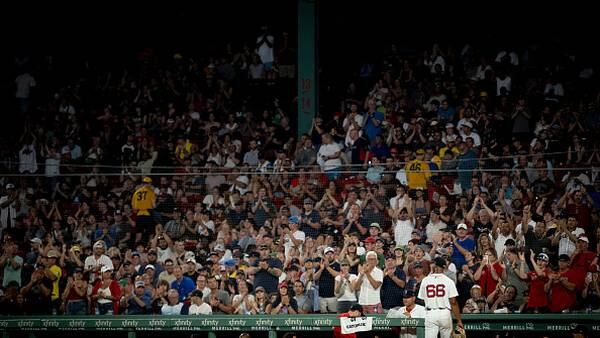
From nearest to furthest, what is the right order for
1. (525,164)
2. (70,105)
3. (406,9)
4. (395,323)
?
(395,323) < (525,164) < (70,105) < (406,9)

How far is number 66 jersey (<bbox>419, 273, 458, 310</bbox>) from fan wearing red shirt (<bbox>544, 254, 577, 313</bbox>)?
4.92ft

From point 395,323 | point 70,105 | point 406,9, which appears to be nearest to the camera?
point 395,323

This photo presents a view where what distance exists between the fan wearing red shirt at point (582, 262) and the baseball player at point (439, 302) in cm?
182

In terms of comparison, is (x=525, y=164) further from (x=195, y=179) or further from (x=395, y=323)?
(x=195, y=179)

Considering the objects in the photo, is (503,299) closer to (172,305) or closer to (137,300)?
(172,305)

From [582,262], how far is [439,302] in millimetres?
2174

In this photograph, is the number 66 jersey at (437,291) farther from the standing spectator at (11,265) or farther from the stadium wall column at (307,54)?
the stadium wall column at (307,54)

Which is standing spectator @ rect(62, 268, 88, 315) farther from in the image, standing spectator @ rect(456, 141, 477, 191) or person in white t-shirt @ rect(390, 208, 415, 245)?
standing spectator @ rect(456, 141, 477, 191)

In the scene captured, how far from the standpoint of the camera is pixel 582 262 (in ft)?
50.3

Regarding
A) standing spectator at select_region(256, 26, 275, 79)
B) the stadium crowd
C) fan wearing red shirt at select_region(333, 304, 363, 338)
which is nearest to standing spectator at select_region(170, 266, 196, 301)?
the stadium crowd

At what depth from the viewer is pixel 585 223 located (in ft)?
53.0

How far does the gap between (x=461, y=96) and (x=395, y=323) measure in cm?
658

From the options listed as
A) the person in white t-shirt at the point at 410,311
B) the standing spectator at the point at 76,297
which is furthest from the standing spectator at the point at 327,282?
the standing spectator at the point at 76,297

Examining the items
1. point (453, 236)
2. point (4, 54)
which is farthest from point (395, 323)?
point (4, 54)
